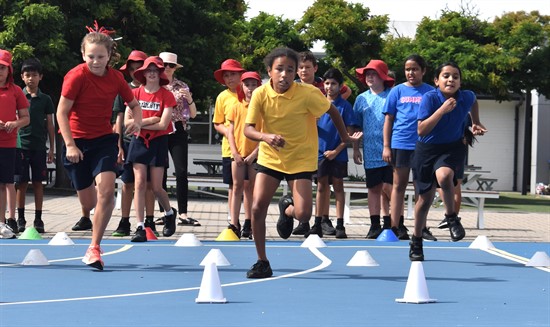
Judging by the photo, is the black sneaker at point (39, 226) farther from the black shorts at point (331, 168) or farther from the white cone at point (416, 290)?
the white cone at point (416, 290)

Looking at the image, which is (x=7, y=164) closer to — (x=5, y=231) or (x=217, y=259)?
(x=5, y=231)

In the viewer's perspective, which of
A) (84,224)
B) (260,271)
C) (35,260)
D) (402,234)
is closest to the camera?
(260,271)

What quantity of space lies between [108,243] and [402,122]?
11.8ft

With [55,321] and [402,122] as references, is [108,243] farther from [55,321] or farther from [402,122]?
[55,321]

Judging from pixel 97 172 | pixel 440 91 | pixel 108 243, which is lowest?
pixel 108 243

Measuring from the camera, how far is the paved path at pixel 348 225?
15297 millimetres

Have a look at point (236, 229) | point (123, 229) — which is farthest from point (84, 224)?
point (236, 229)

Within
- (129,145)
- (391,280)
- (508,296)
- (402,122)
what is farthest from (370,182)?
(508,296)

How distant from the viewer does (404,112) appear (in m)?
13.4

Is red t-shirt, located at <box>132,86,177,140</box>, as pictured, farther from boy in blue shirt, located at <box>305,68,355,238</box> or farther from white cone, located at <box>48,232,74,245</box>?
boy in blue shirt, located at <box>305,68,355,238</box>

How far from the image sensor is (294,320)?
22.2 ft

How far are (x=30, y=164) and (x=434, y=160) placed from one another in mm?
5875

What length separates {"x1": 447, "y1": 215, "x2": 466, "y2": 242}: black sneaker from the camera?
10.8 m

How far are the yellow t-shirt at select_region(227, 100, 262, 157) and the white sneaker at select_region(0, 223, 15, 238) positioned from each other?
2.75 metres
